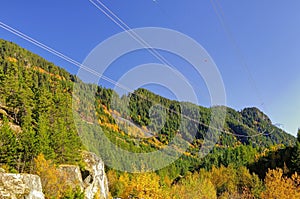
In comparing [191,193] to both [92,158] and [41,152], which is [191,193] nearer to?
[92,158]

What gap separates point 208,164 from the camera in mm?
94000

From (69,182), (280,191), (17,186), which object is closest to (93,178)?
(69,182)

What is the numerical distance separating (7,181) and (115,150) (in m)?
83.2

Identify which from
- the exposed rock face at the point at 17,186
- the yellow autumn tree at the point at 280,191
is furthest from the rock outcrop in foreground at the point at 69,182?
the yellow autumn tree at the point at 280,191

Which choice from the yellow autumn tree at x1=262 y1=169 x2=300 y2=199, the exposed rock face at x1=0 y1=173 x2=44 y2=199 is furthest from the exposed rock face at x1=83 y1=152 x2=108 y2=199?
the yellow autumn tree at x1=262 y1=169 x2=300 y2=199

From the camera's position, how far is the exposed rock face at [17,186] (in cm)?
1420

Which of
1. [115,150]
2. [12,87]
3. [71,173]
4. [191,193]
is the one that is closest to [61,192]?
[71,173]

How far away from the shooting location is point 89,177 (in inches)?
1377

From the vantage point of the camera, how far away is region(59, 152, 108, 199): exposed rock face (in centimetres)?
2800

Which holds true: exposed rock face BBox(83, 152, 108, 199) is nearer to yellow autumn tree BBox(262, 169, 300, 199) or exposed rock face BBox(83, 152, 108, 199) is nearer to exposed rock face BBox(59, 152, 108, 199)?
exposed rock face BBox(59, 152, 108, 199)

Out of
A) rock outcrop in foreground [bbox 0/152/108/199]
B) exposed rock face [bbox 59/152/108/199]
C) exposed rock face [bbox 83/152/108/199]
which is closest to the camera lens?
rock outcrop in foreground [bbox 0/152/108/199]

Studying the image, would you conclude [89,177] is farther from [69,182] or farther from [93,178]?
[69,182]

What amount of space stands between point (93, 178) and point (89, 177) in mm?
742

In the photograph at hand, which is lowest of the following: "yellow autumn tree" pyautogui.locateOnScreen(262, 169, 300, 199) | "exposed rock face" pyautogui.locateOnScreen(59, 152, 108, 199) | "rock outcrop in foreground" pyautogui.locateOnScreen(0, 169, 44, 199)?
"rock outcrop in foreground" pyautogui.locateOnScreen(0, 169, 44, 199)
